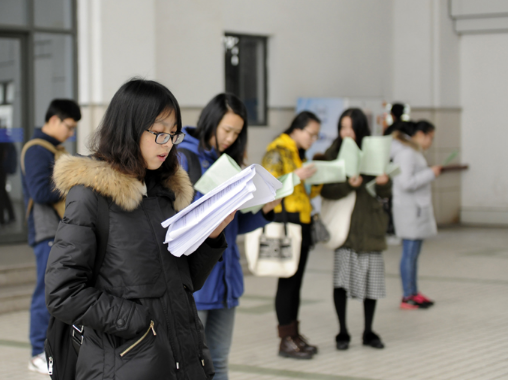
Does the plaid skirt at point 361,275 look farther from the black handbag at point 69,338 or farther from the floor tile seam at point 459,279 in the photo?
the black handbag at point 69,338

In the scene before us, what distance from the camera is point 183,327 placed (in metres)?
2.31

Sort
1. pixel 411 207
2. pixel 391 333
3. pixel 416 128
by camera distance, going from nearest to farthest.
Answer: pixel 391 333 < pixel 411 207 < pixel 416 128

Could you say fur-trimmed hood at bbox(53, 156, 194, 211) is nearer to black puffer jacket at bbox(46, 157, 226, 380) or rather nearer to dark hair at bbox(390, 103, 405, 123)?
black puffer jacket at bbox(46, 157, 226, 380)

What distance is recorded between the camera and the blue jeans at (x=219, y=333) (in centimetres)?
362

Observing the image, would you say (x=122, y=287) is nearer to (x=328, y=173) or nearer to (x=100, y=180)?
(x=100, y=180)

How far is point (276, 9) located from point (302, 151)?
686 centimetres

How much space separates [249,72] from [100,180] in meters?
10.1

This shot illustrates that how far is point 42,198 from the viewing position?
509 centimetres

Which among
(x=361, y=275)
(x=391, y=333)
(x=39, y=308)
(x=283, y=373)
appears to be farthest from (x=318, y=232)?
(x=39, y=308)

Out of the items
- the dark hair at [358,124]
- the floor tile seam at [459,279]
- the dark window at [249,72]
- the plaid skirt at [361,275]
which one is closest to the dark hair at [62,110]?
the dark hair at [358,124]

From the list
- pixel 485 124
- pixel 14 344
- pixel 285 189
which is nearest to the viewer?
pixel 285 189

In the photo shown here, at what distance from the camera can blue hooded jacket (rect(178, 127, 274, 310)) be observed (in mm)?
3598

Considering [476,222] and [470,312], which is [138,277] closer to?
[470,312]

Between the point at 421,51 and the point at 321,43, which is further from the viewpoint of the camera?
the point at 421,51
